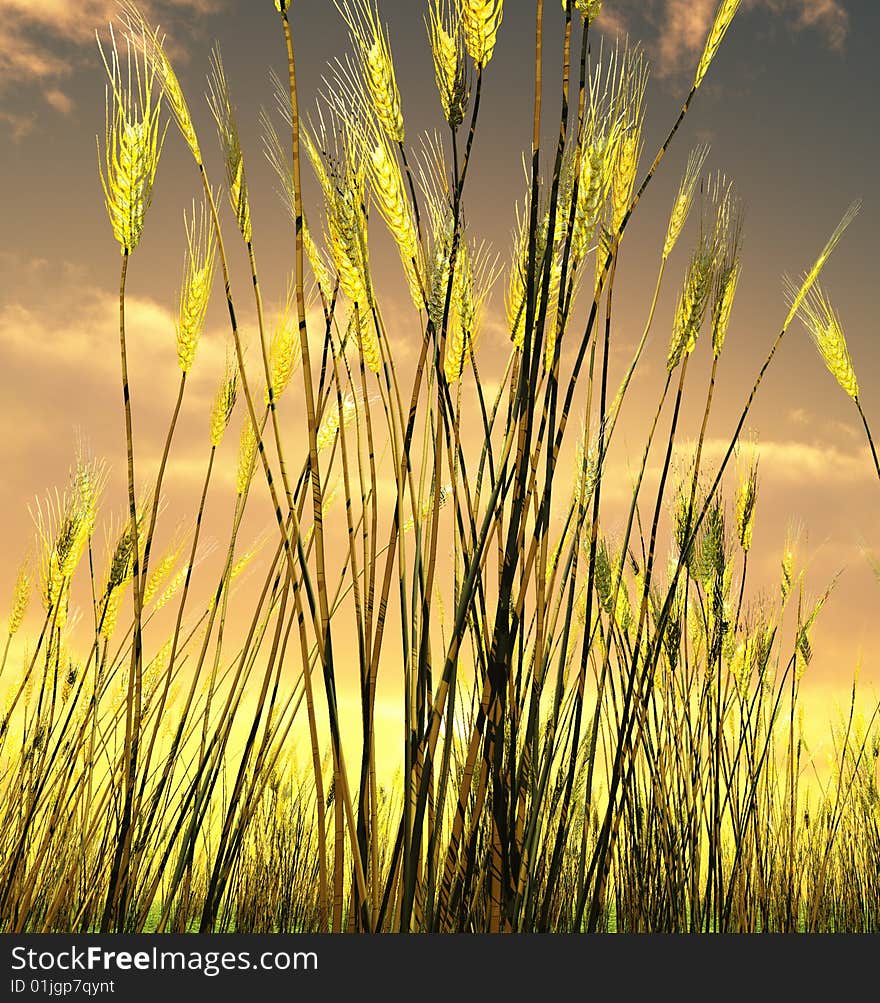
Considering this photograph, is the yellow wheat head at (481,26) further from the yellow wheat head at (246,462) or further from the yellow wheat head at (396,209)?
the yellow wheat head at (246,462)

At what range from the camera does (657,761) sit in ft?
4.69

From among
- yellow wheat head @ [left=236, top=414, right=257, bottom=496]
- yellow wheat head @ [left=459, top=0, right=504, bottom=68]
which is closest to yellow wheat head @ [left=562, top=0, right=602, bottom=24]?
yellow wheat head @ [left=459, top=0, right=504, bottom=68]

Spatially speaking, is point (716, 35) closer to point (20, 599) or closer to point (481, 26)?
point (481, 26)

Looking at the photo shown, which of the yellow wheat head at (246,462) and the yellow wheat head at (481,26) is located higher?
the yellow wheat head at (481,26)

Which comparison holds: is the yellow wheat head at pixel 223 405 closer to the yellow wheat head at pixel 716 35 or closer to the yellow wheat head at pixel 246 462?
the yellow wheat head at pixel 246 462

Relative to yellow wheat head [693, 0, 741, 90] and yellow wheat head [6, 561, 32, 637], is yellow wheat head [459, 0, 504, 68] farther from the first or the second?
yellow wheat head [6, 561, 32, 637]

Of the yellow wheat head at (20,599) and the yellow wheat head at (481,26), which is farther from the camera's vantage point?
the yellow wheat head at (20,599)

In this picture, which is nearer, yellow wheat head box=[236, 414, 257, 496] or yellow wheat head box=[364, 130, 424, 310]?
yellow wheat head box=[364, 130, 424, 310]

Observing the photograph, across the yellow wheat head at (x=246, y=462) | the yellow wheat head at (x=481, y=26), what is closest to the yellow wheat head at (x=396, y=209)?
the yellow wheat head at (x=481, y=26)

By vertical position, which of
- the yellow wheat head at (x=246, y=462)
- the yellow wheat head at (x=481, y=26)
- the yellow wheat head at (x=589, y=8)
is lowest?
the yellow wheat head at (x=246, y=462)

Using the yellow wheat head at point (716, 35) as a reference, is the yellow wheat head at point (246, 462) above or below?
below

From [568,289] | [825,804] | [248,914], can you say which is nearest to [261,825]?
[248,914]

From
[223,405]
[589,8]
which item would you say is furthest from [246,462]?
[589,8]

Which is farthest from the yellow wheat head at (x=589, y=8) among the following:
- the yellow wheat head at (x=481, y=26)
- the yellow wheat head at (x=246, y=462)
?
the yellow wheat head at (x=246, y=462)
